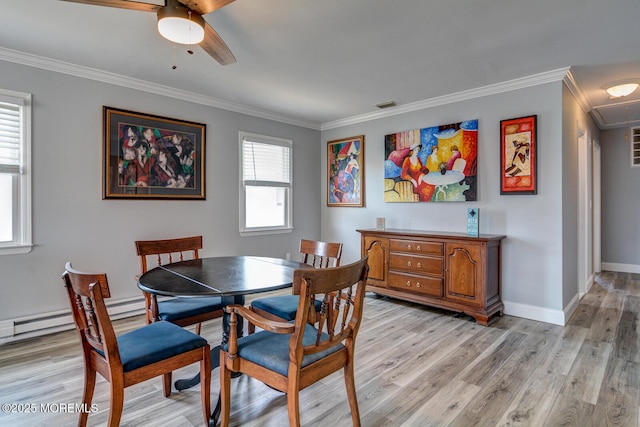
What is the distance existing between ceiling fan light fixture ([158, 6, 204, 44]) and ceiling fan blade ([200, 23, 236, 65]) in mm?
87

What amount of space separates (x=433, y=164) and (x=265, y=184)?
222 centimetres

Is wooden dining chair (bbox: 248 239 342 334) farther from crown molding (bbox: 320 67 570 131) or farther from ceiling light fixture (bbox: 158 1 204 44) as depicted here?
crown molding (bbox: 320 67 570 131)

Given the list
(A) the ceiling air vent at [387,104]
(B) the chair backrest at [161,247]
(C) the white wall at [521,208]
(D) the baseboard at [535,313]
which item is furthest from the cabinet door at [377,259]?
(B) the chair backrest at [161,247]

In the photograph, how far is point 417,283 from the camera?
3.82m

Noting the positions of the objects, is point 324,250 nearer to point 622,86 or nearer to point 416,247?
point 416,247

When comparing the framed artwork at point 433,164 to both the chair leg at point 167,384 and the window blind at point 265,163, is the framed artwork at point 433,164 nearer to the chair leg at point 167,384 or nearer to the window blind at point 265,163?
the window blind at point 265,163

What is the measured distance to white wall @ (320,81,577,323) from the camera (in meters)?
3.33

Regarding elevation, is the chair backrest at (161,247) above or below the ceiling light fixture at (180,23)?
below

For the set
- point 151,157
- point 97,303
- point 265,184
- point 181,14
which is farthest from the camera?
point 265,184

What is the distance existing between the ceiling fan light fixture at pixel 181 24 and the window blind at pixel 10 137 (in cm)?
196

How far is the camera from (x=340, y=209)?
5297mm

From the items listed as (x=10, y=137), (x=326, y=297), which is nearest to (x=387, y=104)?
(x=326, y=297)

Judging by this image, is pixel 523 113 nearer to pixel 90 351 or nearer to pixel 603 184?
pixel 603 184

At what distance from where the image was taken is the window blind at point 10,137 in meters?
2.87
